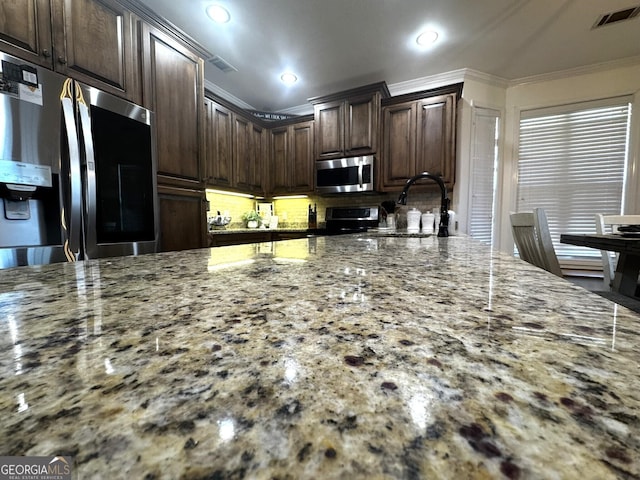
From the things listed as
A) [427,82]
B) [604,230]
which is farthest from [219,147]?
[604,230]

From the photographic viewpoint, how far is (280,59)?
2.66 metres

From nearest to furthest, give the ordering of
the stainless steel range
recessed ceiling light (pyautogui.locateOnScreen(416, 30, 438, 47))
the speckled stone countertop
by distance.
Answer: the speckled stone countertop, recessed ceiling light (pyautogui.locateOnScreen(416, 30, 438, 47)), the stainless steel range

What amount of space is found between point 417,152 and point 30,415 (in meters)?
3.14

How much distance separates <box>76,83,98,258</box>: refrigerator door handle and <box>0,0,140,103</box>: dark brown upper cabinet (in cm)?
17

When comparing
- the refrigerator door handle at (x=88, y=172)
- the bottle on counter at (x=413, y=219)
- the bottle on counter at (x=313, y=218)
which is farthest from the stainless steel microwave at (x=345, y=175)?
the refrigerator door handle at (x=88, y=172)

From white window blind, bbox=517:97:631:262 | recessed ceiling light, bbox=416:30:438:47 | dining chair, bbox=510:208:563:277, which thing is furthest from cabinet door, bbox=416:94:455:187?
dining chair, bbox=510:208:563:277

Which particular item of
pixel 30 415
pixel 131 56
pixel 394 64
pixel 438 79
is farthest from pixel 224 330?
pixel 438 79

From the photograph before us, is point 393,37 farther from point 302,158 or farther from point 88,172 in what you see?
point 88,172

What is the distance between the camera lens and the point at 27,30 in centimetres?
127

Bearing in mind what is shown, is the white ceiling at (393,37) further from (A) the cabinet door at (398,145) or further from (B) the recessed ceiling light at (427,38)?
(A) the cabinet door at (398,145)

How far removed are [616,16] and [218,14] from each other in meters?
3.16

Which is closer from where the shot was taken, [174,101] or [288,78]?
[174,101]

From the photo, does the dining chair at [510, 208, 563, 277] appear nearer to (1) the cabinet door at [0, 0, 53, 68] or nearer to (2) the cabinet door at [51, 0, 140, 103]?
(2) the cabinet door at [51, 0, 140, 103]

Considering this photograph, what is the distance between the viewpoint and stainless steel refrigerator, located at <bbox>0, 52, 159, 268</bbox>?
1204 millimetres
